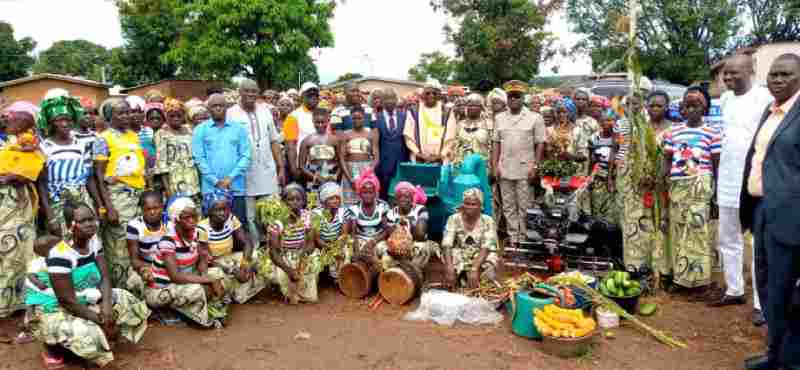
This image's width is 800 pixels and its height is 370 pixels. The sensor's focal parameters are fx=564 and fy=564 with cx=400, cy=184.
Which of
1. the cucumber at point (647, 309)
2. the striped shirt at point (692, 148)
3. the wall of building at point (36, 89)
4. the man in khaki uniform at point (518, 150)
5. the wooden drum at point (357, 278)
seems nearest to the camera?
the cucumber at point (647, 309)

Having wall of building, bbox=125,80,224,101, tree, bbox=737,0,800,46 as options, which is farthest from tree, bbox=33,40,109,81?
tree, bbox=737,0,800,46

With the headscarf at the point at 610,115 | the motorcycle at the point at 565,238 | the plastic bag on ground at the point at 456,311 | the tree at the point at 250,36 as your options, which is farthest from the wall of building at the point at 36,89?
the plastic bag on ground at the point at 456,311

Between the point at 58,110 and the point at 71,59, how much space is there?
54.1 m

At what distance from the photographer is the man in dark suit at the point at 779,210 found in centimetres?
336

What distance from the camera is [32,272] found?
394 cm

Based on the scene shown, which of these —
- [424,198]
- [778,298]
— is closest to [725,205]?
[778,298]

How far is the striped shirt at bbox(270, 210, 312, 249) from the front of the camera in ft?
17.3

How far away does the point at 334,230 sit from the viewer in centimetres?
564

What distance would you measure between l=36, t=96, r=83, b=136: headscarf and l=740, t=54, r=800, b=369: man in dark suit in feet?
16.6

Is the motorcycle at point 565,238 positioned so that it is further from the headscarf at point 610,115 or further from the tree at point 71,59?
the tree at point 71,59

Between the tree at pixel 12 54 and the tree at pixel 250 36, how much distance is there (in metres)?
18.3

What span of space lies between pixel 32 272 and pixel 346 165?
327 cm

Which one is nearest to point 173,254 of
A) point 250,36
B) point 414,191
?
point 414,191

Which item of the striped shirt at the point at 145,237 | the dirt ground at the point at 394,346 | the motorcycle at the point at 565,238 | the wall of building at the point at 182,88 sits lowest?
the dirt ground at the point at 394,346
